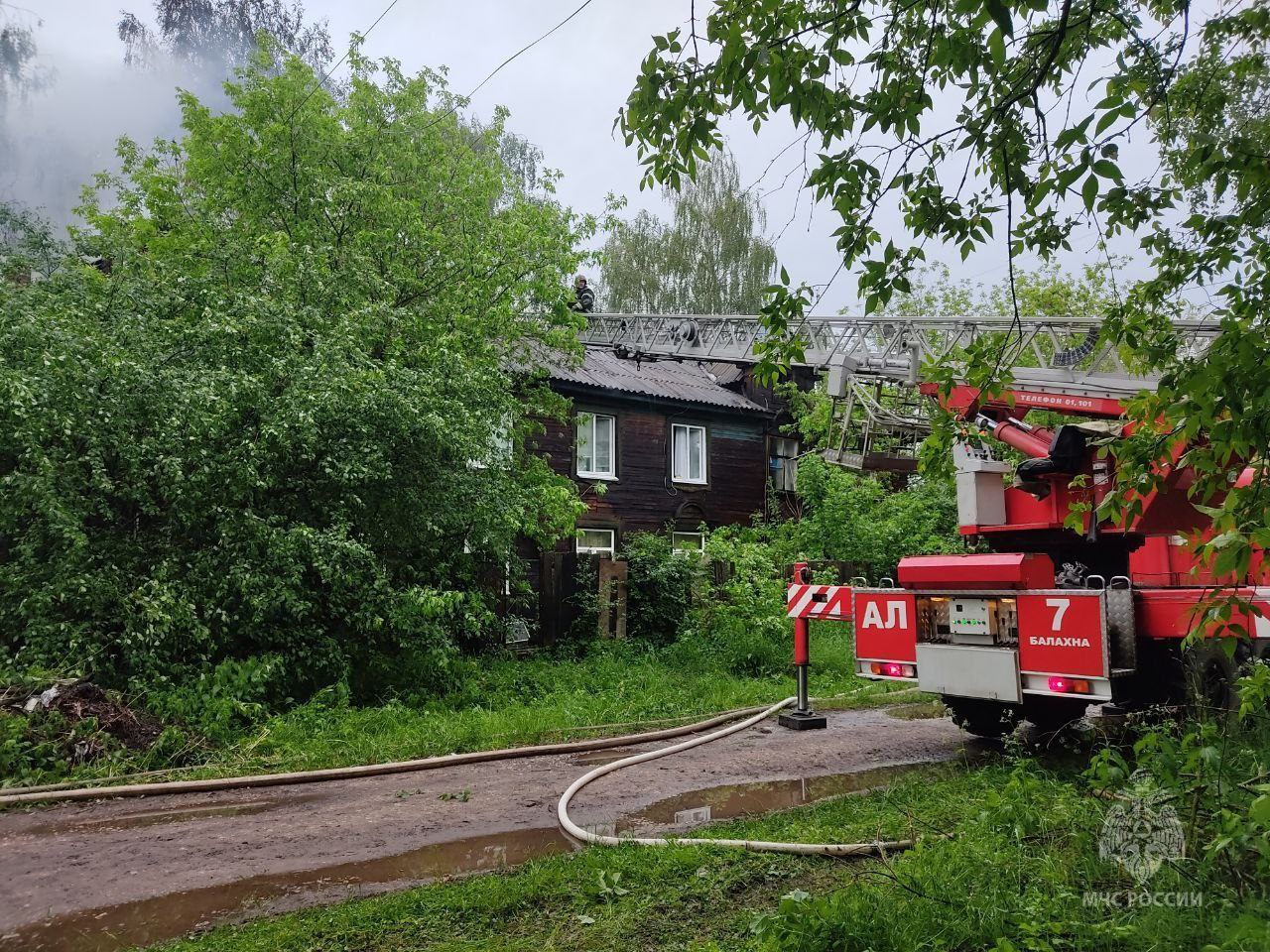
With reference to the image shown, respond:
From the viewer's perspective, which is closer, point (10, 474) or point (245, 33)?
point (10, 474)

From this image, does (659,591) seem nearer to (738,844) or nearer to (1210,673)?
(1210,673)

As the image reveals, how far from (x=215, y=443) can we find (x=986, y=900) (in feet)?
28.6

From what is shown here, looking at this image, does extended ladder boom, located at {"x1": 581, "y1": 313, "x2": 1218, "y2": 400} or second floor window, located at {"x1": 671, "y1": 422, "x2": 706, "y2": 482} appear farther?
second floor window, located at {"x1": 671, "y1": 422, "x2": 706, "y2": 482}

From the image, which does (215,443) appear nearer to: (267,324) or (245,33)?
(267,324)

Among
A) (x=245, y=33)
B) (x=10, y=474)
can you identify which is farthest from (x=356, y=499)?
(x=245, y=33)

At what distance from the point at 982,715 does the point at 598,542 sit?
476 inches

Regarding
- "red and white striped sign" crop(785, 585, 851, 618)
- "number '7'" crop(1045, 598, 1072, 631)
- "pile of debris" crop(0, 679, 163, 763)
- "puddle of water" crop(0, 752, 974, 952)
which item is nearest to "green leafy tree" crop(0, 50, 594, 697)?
"pile of debris" crop(0, 679, 163, 763)

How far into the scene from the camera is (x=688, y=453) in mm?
21516

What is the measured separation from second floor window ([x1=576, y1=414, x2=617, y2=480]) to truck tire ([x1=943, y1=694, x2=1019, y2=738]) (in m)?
11.9

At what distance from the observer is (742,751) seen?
836cm

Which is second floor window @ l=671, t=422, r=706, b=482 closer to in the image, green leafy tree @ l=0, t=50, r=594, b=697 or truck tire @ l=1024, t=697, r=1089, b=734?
green leafy tree @ l=0, t=50, r=594, b=697

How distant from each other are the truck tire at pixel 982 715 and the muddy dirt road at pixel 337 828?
22 centimetres

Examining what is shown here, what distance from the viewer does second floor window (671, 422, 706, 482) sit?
21219 mm

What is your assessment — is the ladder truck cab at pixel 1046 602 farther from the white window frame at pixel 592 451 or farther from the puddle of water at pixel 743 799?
the white window frame at pixel 592 451
